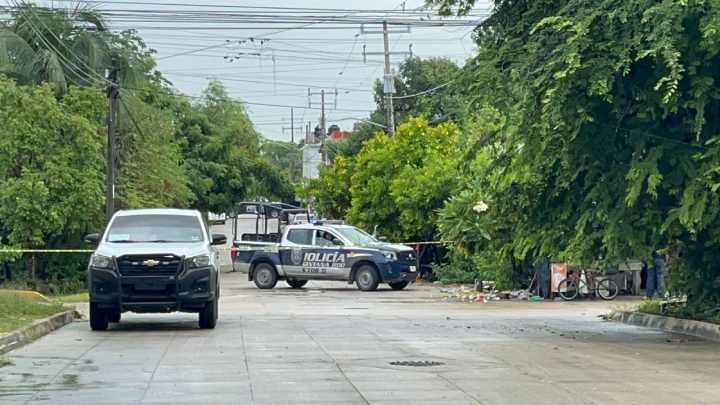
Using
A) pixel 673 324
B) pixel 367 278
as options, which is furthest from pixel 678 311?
pixel 367 278

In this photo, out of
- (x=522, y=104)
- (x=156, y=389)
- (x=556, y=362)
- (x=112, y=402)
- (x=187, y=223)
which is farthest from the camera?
(x=187, y=223)

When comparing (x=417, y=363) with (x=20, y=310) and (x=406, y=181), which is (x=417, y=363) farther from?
(x=406, y=181)

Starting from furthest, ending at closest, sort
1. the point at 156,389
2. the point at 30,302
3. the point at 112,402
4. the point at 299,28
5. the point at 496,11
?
the point at 299,28, the point at 30,302, the point at 496,11, the point at 156,389, the point at 112,402

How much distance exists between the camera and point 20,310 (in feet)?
66.7

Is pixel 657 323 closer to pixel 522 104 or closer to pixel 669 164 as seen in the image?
pixel 669 164

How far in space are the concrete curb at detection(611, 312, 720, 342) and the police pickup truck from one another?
42.3 feet

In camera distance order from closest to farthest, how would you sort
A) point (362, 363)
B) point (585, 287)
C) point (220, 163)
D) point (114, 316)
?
point (362, 363) < point (114, 316) < point (585, 287) < point (220, 163)

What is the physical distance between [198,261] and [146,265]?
86 centimetres

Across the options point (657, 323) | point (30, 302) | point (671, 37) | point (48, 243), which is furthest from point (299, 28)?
point (671, 37)

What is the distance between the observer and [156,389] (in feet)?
38.3

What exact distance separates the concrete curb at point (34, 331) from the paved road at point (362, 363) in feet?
Answer: 0.72

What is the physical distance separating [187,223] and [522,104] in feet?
22.2

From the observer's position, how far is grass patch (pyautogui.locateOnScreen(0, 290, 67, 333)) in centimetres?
1822

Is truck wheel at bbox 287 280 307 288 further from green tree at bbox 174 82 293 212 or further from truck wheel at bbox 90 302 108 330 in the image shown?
green tree at bbox 174 82 293 212
